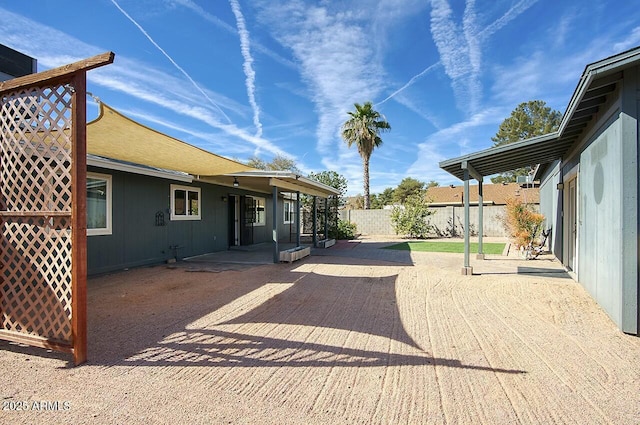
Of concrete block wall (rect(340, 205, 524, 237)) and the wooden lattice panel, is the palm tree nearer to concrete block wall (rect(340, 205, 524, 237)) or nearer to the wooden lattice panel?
concrete block wall (rect(340, 205, 524, 237))

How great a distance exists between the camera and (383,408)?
7.43 ft

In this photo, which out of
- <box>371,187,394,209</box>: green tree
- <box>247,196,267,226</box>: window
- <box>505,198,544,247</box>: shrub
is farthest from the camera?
<box>371,187,394,209</box>: green tree

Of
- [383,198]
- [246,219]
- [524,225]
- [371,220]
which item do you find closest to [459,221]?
[371,220]

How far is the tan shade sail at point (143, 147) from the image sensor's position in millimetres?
4355

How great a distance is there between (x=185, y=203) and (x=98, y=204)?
2.82m

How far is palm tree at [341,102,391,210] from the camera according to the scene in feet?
68.1

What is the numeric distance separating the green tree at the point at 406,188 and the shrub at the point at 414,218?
2568 cm

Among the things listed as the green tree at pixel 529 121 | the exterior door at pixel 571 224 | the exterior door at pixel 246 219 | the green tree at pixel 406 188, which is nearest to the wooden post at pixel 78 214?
the exterior door at pixel 571 224

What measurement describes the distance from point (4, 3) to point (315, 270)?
9.74 meters

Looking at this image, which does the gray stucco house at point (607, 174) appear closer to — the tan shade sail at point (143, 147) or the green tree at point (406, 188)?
the tan shade sail at point (143, 147)

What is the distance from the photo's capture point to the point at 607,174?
14.3ft

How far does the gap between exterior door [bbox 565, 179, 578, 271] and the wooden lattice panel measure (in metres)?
8.83

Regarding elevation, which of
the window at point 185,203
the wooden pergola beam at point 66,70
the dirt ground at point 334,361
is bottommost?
the dirt ground at point 334,361

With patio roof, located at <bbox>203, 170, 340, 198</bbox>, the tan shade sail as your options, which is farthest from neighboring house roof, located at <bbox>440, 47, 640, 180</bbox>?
the tan shade sail
